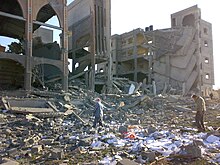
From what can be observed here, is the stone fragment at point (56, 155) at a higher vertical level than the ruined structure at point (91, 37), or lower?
lower

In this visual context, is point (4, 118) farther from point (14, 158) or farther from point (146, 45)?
point (146, 45)

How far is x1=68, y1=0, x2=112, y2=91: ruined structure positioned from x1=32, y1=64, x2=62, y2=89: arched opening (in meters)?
2.31

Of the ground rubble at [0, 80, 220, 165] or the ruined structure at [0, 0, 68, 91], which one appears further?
the ruined structure at [0, 0, 68, 91]

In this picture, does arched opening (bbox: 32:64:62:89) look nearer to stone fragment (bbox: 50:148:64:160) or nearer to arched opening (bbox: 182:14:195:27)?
stone fragment (bbox: 50:148:64:160)

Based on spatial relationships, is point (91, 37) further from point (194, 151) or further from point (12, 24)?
point (194, 151)

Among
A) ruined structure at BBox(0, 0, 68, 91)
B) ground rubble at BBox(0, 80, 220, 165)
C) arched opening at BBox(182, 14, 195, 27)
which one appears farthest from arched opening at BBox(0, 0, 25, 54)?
arched opening at BBox(182, 14, 195, 27)

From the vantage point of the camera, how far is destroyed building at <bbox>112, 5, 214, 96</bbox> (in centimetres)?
3672

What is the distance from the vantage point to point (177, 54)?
3709cm

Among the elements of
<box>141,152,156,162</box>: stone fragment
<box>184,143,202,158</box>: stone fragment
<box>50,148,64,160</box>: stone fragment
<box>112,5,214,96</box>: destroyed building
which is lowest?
<box>50,148,64,160</box>: stone fragment

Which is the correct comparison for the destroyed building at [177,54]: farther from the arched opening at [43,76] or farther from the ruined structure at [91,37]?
the arched opening at [43,76]

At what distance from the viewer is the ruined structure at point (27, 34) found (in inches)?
729

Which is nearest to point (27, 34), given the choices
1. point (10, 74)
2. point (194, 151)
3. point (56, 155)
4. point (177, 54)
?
point (10, 74)

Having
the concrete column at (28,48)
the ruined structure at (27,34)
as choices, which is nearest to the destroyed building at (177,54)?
the ruined structure at (27,34)

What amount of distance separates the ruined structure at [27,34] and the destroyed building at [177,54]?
14.8 meters
